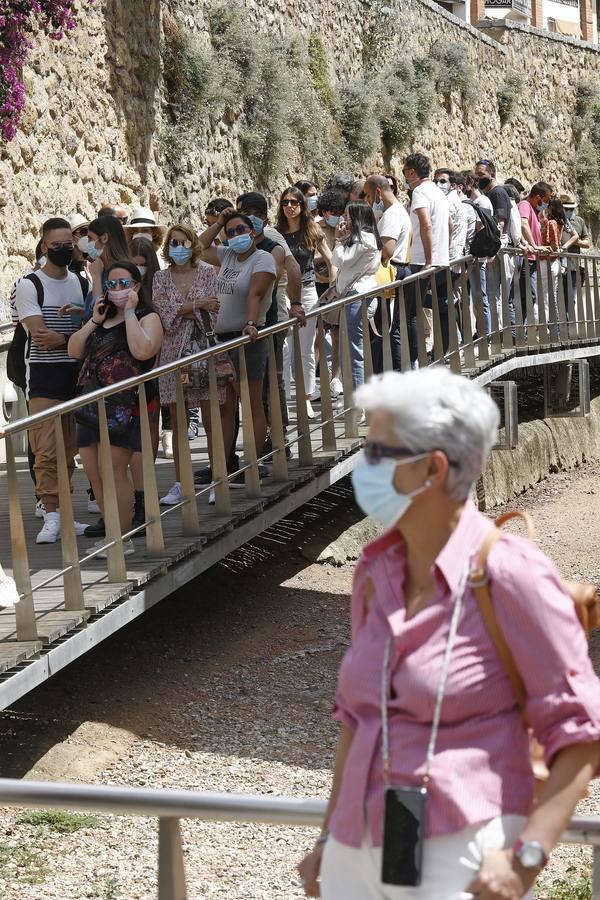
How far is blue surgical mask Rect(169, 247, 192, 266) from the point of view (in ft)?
25.9

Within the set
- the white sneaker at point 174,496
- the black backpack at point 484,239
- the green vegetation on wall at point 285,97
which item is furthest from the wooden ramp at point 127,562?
the green vegetation on wall at point 285,97

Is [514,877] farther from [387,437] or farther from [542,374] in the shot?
[542,374]

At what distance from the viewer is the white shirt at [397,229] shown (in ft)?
33.3

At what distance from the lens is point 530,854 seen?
2090 mm

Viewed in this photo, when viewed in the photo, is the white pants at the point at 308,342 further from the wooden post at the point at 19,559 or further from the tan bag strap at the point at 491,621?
the tan bag strap at the point at 491,621

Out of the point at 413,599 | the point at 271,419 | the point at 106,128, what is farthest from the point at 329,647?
the point at 106,128

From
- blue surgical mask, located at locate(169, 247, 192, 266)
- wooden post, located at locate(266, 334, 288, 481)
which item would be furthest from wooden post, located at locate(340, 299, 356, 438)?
blue surgical mask, located at locate(169, 247, 192, 266)

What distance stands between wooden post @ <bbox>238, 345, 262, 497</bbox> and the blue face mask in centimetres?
58

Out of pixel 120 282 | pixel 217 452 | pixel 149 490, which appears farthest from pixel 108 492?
pixel 217 452

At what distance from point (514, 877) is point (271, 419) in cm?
656

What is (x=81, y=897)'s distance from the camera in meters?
5.70

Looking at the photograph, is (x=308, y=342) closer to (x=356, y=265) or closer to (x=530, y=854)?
(x=356, y=265)

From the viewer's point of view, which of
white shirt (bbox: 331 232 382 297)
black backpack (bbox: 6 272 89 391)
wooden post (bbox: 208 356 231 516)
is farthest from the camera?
white shirt (bbox: 331 232 382 297)

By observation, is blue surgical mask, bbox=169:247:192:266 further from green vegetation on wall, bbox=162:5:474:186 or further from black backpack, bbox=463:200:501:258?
green vegetation on wall, bbox=162:5:474:186
